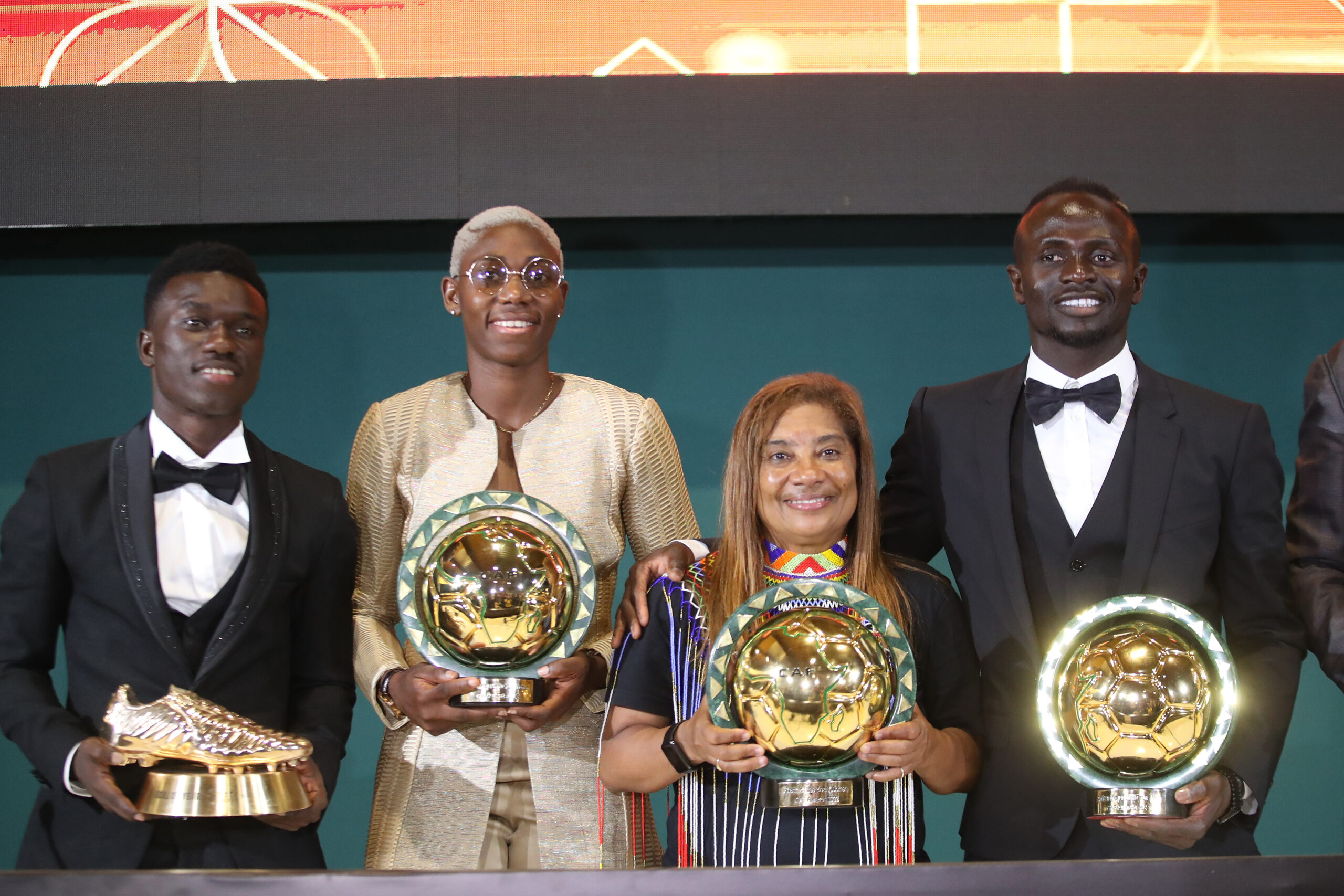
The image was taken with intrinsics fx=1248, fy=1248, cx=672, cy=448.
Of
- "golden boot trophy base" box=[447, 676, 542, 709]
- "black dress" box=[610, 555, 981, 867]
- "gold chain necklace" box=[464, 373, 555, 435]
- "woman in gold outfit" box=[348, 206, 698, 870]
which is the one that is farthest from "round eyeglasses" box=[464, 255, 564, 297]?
"golden boot trophy base" box=[447, 676, 542, 709]

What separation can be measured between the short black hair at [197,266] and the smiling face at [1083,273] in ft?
4.48

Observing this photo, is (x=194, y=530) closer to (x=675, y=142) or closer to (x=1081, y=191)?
(x=1081, y=191)

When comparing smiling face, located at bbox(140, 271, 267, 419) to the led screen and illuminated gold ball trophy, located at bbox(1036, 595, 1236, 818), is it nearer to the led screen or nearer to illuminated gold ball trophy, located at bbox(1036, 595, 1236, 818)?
illuminated gold ball trophy, located at bbox(1036, 595, 1236, 818)

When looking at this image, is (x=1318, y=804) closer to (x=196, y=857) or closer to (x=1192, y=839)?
(x=1192, y=839)

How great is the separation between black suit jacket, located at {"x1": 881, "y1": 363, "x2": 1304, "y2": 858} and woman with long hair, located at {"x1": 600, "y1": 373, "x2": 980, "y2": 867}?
0.10 meters

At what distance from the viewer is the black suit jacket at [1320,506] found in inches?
81.6

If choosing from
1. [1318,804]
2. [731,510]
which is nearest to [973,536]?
[731,510]

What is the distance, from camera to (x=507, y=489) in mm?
2387

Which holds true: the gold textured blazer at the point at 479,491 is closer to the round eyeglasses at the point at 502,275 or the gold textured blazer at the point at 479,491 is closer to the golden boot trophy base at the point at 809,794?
the round eyeglasses at the point at 502,275

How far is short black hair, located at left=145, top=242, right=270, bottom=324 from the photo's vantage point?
209 centimetres

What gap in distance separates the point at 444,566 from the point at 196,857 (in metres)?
0.57

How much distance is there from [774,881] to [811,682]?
0.33 m

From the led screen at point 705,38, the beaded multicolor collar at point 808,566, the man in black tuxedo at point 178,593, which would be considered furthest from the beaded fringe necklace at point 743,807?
the led screen at point 705,38

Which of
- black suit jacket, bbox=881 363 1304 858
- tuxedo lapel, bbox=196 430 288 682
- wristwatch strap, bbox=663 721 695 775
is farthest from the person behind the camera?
black suit jacket, bbox=881 363 1304 858
